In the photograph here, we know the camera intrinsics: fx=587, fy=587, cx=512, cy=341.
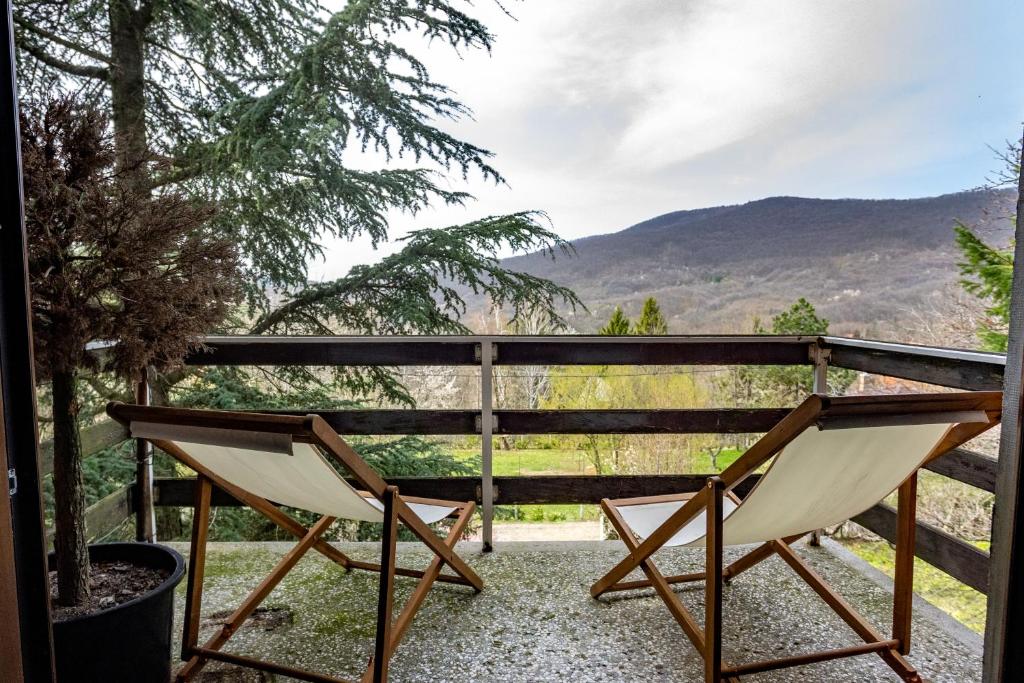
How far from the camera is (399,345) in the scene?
2.36 m

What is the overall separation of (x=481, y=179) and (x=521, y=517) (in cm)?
470

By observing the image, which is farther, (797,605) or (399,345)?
(399,345)

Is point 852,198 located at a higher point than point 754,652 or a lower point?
higher

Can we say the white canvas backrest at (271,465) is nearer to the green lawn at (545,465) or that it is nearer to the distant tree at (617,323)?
the green lawn at (545,465)

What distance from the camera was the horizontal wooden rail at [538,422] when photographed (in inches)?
93.8

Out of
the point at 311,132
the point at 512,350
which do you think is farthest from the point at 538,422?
the point at 311,132

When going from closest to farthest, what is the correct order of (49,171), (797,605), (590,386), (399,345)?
(49,171) < (797,605) < (399,345) < (590,386)

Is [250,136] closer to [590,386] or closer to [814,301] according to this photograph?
[590,386]

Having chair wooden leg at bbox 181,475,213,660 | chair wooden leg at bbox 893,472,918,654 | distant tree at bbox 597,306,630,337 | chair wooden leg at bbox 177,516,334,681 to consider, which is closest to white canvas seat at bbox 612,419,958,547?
chair wooden leg at bbox 893,472,918,654

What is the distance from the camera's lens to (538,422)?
241 centimetres

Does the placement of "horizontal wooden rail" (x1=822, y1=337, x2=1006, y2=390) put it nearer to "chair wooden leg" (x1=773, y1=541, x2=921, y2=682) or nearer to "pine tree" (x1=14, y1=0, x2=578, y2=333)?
"chair wooden leg" (x1=773, y1=541, x2=921, y2=682)

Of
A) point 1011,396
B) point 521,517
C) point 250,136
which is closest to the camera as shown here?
point 1011,396

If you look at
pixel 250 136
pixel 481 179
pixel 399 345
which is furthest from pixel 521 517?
pixel 399 345

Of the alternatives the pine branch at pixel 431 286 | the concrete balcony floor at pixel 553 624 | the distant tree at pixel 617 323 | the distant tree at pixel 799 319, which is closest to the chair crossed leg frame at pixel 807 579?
the concrete balcony floor at pixel 553 624
